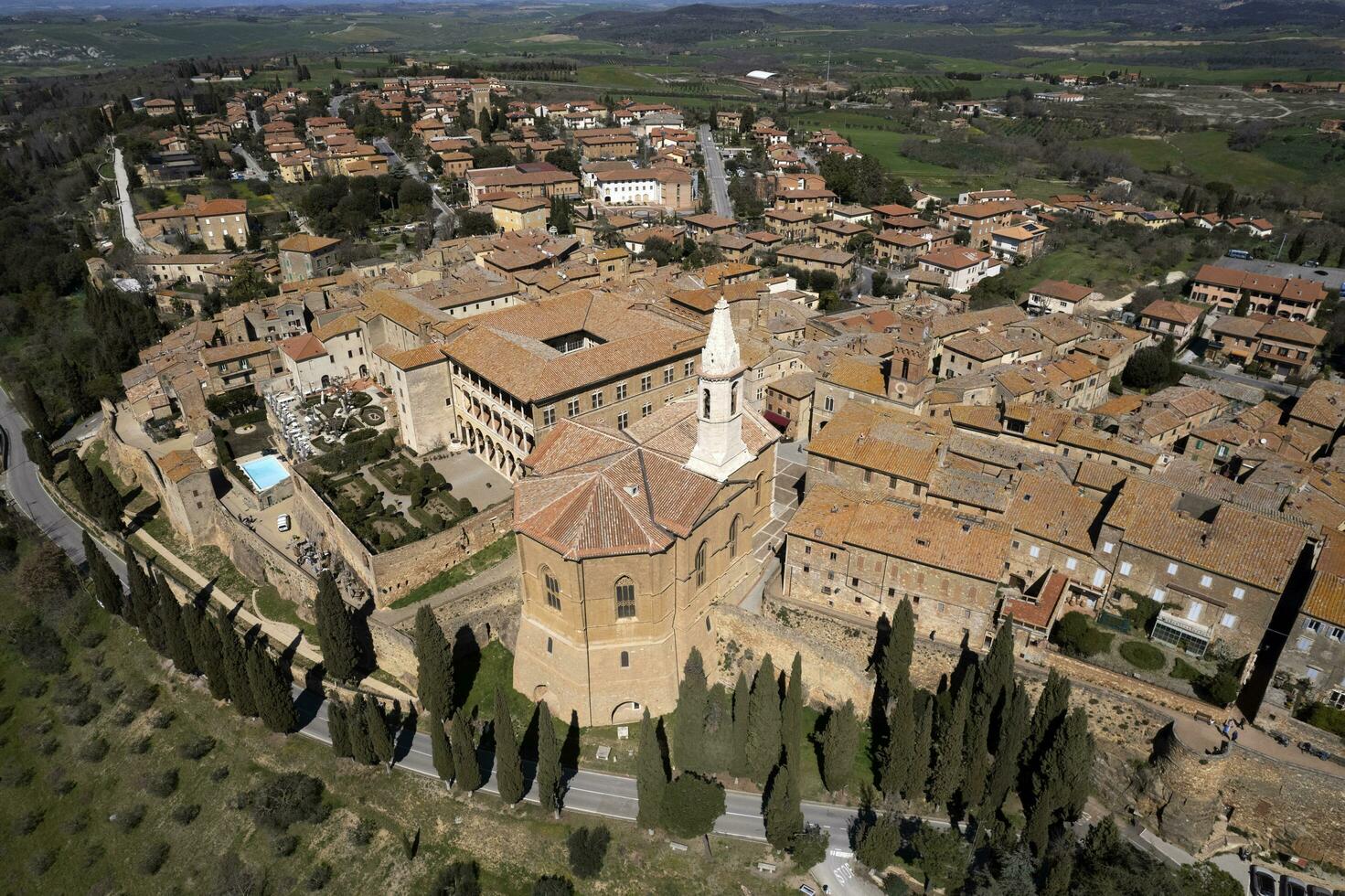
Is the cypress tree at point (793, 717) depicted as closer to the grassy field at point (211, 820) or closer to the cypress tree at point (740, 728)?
the cypress tree at point (740, 728)

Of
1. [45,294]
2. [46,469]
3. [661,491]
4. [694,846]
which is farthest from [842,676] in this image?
[45,294]

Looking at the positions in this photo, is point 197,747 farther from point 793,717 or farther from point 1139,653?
point 1139,653

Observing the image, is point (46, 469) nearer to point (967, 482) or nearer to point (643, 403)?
point (643, 403)

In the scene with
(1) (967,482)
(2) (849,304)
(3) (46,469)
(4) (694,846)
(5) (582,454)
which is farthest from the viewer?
(2) (849,304)

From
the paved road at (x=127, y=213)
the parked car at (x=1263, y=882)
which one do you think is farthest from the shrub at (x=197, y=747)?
the paved road at (x=127, y=213)

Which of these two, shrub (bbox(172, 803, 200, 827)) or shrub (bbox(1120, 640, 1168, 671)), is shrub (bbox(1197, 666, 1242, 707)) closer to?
shrub (bbox(1120, 640, 1168, 671))

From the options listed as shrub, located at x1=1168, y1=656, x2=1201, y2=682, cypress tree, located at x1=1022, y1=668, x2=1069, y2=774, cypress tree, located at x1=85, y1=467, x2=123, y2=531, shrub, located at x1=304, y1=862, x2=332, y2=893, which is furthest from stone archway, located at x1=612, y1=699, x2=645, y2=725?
cypress tree, located at x1=85, y1=467, x2=123, y2=531

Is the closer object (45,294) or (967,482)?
(967,482)
